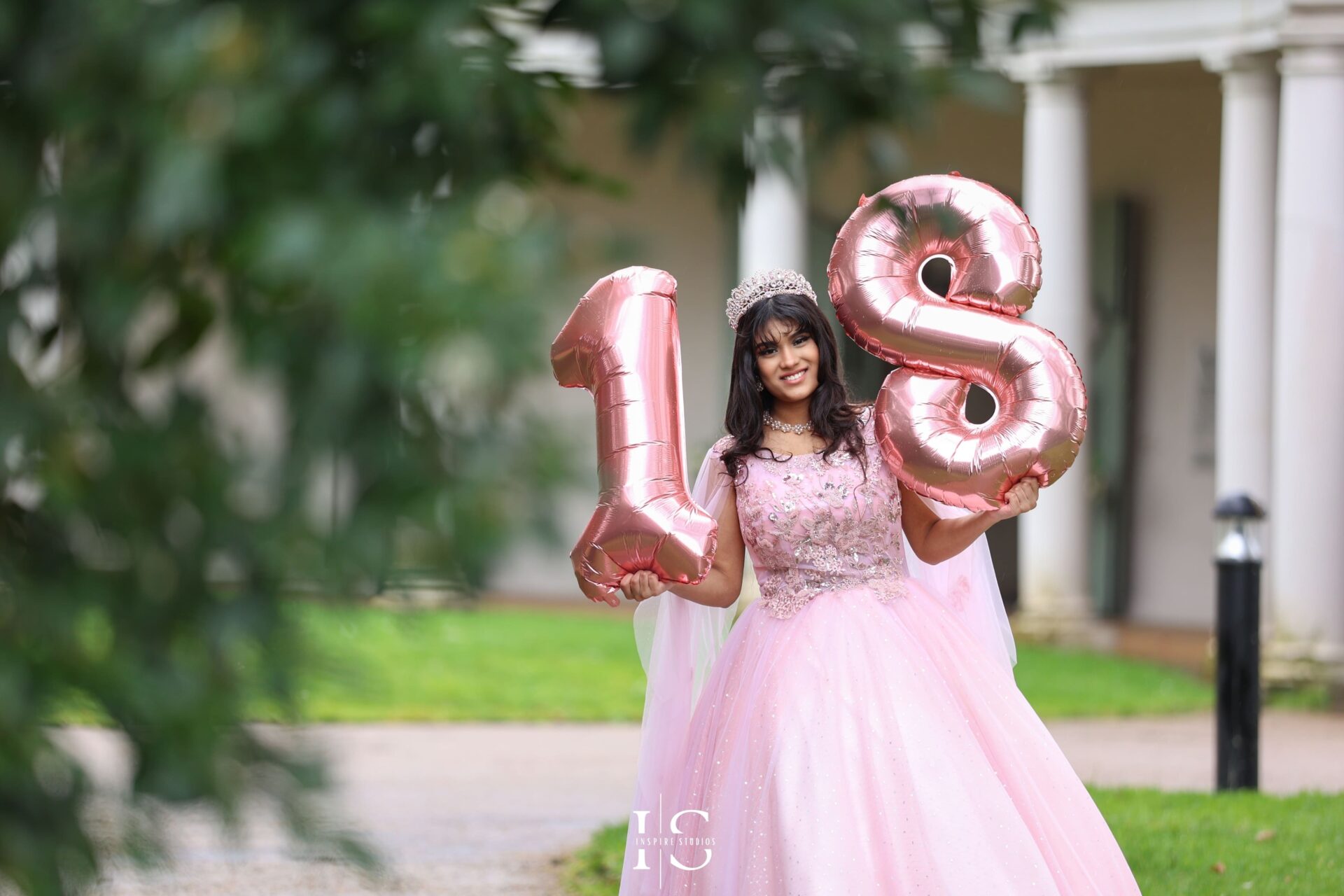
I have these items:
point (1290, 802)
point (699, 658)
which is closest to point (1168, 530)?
point (1290, 802)

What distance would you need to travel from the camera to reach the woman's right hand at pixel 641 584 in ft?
12.3

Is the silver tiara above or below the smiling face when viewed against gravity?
above

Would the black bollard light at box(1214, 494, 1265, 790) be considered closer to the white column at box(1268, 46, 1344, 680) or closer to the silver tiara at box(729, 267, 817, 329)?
the white column at box(1268, 46, 1344, 680)

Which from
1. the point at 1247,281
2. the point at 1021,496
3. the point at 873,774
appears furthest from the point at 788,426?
the point at 1247,281

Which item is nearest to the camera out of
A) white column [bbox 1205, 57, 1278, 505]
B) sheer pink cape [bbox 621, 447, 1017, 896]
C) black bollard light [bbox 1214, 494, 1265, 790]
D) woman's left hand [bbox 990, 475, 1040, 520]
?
woman's left hand [bbox 990, 475, 1040, 520]

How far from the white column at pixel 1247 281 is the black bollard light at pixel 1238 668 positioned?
12.1 feet

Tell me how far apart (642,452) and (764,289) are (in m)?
0.95

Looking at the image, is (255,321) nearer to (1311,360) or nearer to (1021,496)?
(1021,496)

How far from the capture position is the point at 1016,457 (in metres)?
3.93

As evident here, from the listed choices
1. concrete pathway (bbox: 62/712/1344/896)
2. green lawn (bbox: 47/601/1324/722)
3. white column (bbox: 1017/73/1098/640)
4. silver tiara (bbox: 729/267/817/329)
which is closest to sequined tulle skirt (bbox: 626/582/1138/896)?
silver tiara (bbox: 729/267/817/329)

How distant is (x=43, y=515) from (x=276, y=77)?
347 mm

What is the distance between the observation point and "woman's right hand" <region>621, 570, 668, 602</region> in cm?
376

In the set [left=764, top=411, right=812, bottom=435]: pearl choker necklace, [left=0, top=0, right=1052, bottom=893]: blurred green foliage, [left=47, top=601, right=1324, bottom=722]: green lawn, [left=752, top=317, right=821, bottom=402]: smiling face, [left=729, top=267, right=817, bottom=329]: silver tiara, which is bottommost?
[left=47, top=601, right=1324, bottom=722]: green lawn

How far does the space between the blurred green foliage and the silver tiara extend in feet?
9.75
